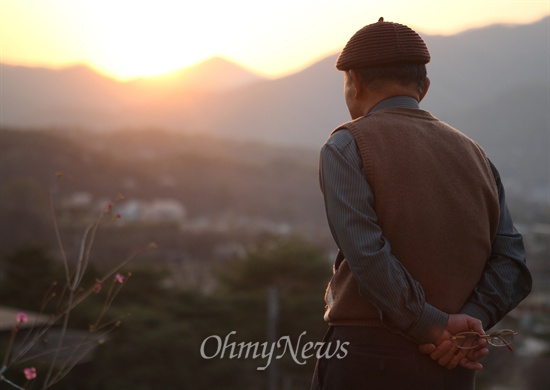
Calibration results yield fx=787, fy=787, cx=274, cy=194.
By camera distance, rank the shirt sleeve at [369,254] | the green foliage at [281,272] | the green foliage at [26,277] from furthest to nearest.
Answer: the green foliage at [281,272] → the green foliage at [26,277] → the shirt sleeve at [369,254]

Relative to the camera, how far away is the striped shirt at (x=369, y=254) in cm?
135

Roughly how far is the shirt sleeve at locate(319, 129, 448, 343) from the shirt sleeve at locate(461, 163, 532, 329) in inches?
4.3

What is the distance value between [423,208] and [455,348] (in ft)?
0.85

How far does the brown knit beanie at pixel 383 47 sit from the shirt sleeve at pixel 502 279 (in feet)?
1.02

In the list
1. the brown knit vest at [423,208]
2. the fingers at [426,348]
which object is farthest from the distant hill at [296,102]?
the fingers at [426,348]

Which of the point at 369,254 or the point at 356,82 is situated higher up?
the point at 356,82

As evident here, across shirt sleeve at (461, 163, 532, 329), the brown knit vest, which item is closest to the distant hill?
shirt sleeve at (461, 163, 532, 329)

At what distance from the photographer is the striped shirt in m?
1.35

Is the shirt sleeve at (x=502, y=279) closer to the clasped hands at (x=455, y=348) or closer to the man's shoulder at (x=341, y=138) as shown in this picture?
the clasped hands at (x=455, y=348)

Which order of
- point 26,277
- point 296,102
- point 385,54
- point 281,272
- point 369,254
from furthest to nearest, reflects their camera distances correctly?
point 296,102 → point 281,272 → point 26,277 → point 385,54 → point 369,254

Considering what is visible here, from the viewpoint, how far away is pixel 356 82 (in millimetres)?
1524

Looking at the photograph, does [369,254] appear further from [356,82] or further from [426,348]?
[356,82]

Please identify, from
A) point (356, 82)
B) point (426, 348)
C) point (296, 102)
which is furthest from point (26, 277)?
point (296, 102)

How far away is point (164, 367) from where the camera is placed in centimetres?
1298
